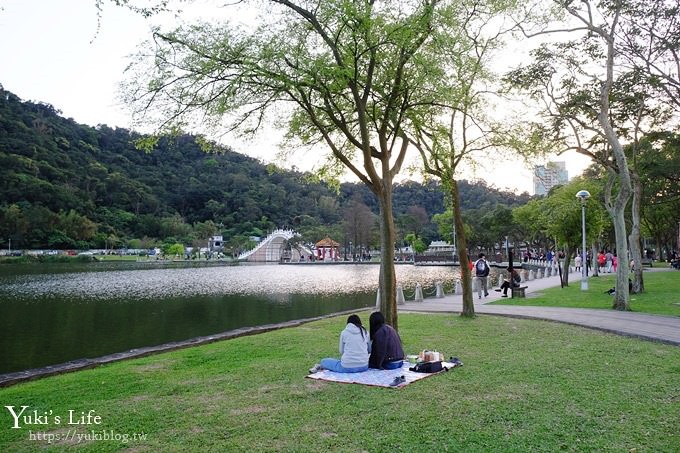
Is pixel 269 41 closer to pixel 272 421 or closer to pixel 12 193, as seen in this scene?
pixel 272 421

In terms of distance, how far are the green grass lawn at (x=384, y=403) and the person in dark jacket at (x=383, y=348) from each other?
2.23ft

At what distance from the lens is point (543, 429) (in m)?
4.44

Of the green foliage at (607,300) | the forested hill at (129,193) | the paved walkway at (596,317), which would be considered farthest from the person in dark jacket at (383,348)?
the forested hill at (129,193)

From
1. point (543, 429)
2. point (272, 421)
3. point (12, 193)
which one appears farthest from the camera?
point (12, 193)

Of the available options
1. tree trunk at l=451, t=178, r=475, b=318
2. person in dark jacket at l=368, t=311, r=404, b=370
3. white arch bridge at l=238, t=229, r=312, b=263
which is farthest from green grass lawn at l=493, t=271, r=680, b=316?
white arch bridge at l=238, t=229, r=312, b=263

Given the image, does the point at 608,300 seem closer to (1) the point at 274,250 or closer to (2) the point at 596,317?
(2) the point at 596,317

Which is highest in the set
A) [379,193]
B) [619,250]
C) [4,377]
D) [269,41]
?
[269,41]

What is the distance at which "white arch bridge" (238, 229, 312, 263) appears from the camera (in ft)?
293

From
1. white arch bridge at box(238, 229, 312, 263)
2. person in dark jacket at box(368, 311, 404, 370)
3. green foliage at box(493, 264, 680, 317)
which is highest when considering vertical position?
white arch bridge at box(238, 229, 312, 263)

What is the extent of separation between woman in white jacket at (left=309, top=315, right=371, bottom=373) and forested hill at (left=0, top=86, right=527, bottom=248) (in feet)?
161

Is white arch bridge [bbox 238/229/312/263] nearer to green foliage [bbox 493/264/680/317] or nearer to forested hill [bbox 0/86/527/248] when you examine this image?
forested hill [bbox 0/86/527/248]

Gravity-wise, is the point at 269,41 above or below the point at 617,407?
above

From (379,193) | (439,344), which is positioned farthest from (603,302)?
(379,193)

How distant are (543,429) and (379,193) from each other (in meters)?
5.43
